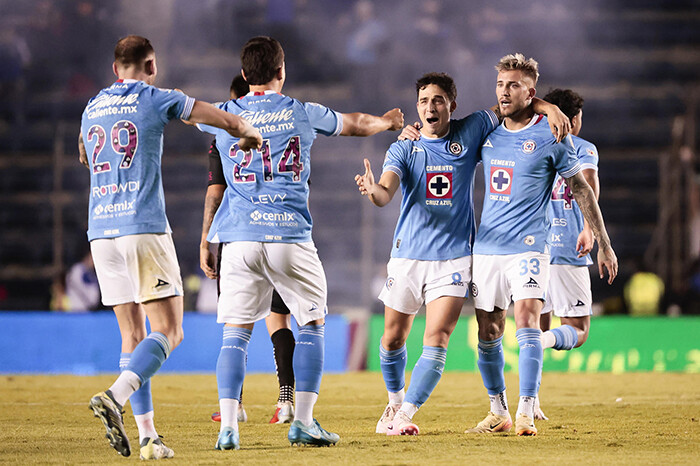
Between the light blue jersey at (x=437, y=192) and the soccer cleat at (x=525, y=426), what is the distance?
1140 millimetres

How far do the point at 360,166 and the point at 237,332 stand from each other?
39.0 feet

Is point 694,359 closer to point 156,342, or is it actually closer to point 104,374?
point 104,374

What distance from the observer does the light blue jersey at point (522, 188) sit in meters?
6.27

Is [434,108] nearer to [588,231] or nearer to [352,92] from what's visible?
[588,231]

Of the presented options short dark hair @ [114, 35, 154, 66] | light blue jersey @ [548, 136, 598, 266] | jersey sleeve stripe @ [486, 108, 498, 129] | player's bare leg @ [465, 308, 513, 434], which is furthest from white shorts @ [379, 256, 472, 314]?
short dark hair @ [114, 35, 154, 66]

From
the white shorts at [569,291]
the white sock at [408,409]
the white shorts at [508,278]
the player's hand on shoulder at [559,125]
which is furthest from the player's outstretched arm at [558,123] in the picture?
the white shorts at [569,291]

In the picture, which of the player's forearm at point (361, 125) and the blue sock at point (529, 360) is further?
the blue sock at point (529, 360)

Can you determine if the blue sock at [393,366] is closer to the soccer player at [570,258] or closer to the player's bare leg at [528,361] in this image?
the player's bare leg at [528,361]

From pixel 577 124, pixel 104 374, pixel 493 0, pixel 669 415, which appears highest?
pixel 493 0

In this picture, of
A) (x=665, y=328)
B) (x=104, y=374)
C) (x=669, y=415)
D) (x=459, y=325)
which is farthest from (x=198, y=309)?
(x=669, y=415)

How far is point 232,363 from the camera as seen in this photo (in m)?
5.41

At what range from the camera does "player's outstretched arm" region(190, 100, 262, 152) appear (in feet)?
17.0

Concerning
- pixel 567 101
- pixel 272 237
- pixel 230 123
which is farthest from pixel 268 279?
pixel 567 101

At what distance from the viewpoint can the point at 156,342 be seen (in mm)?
5160
